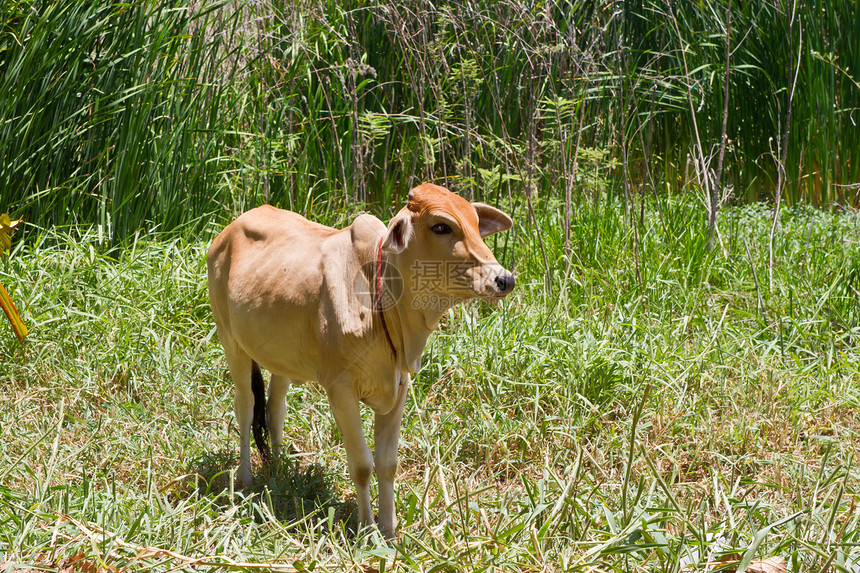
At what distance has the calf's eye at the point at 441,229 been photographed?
7.79ft

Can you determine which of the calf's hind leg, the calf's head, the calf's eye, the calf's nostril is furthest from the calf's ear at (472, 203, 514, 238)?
the calf's hind leg

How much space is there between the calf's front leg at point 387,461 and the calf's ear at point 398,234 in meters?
0.54

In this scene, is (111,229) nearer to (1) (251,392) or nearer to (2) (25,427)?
(2) (25,427)

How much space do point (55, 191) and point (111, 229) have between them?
394 millimetres

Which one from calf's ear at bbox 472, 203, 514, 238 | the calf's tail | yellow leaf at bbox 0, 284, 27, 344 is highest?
calf's ear at bbox 472, 203, 514, 238

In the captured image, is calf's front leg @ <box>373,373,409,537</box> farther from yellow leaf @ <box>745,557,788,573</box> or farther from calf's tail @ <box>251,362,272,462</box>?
yellow leaf @ <box>745,557,788,573</box>

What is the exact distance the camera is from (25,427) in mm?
3496

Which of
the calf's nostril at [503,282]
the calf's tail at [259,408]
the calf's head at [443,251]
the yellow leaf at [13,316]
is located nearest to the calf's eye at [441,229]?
the calf's head at [443,251]

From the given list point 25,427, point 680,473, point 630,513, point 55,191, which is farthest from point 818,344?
point 55,191

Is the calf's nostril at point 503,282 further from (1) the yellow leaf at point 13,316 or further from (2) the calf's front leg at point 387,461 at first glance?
(1) the yellow leaf at point 13,316

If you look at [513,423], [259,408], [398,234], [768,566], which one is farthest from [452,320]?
[768,566]

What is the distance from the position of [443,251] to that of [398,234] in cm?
15

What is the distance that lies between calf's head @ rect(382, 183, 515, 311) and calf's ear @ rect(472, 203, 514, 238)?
16cm

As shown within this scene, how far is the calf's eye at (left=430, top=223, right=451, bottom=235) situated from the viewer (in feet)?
7.79
